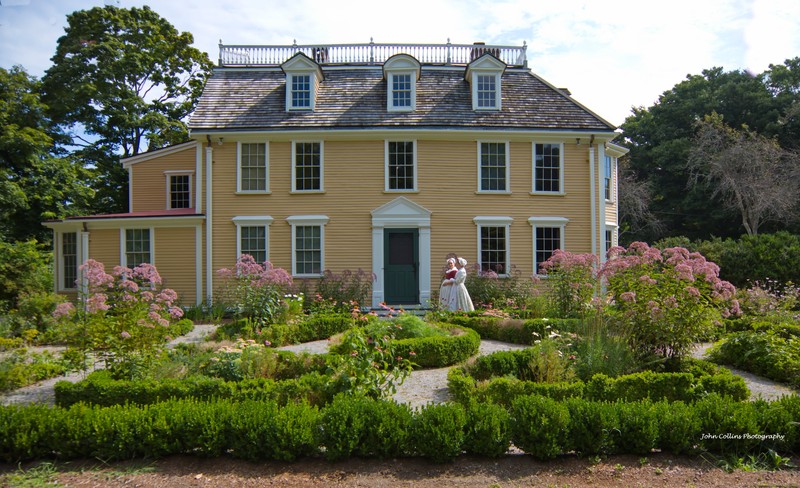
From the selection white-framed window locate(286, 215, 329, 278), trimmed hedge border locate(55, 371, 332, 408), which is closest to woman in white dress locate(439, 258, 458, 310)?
white-framed window locate(286, 215, 329, 278)

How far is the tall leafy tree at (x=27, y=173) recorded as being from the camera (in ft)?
60.3

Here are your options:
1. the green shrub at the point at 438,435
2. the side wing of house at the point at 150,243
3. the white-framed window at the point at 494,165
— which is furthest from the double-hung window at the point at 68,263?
the green shrub at the point at 438,435

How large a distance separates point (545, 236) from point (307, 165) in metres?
8.54

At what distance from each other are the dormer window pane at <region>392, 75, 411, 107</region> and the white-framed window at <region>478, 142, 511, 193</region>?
3.12 meters

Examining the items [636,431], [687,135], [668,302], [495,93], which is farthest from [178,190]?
[687,135]

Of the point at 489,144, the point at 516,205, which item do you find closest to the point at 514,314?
the point at 516,205

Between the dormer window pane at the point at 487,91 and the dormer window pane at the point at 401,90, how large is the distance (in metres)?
2.52

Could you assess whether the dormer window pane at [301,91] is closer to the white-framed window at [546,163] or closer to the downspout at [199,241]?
the downspout at [199,241]

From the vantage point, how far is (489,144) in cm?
1648

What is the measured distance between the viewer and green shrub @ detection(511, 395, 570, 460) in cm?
485

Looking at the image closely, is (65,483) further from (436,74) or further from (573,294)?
(436,74)

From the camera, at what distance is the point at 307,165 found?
53.4ft

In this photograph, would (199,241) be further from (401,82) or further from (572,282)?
(572,282)

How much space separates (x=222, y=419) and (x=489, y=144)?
1358cm
